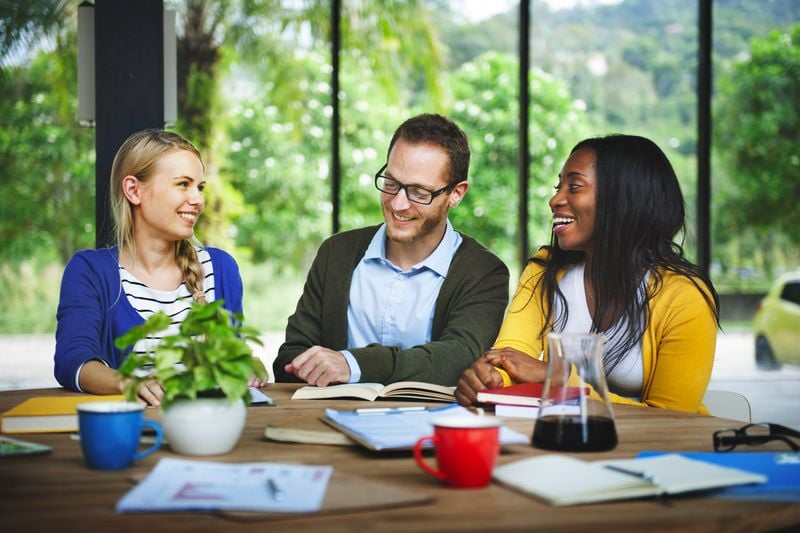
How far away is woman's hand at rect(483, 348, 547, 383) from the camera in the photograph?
2.04m

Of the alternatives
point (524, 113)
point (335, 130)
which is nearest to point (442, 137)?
point (335, 130)

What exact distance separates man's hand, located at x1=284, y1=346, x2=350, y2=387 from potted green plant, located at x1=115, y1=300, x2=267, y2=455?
0.75m

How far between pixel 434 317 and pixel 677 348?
751 millimetres

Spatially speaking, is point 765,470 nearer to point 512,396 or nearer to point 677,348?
point 512,396

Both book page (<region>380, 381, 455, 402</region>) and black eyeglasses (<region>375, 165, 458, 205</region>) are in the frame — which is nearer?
book page (<region>380, 381, 455, 402</region>)

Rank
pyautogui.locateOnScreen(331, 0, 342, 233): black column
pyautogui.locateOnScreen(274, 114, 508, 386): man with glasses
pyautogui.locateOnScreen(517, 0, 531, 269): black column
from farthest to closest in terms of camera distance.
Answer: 1. pyautogui.locateOnScreen(517, 0, 531, 269): black column
2. pyautogui.locateOnScreen(331, 0, 342, 233): black column
3. pyautogui.locateOnScreen(274, 114, 508, 386): man with glasses

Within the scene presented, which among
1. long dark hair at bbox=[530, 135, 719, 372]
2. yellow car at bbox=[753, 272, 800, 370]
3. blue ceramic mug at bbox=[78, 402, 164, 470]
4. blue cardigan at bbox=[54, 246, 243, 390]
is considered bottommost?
yellow car at bbox=[753, 272, 800, 370]

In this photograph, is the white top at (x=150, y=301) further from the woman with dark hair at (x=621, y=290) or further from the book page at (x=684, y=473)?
the book page at (x=684, y=473)

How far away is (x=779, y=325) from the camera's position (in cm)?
641

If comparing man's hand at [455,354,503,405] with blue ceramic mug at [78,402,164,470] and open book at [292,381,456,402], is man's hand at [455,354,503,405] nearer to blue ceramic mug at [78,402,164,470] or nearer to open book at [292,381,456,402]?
open book at [292,381,456,402]

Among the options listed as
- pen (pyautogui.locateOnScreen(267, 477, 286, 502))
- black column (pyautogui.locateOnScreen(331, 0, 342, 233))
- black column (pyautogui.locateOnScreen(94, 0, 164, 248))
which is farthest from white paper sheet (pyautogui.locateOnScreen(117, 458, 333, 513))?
black column (pyautogui.locateOnScreen(331, 0, 342, 233))

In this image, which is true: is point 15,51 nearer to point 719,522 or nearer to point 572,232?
point 572,232

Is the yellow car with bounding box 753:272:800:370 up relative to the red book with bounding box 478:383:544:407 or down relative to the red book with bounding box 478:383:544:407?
down

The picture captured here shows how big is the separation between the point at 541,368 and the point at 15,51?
496 cm
